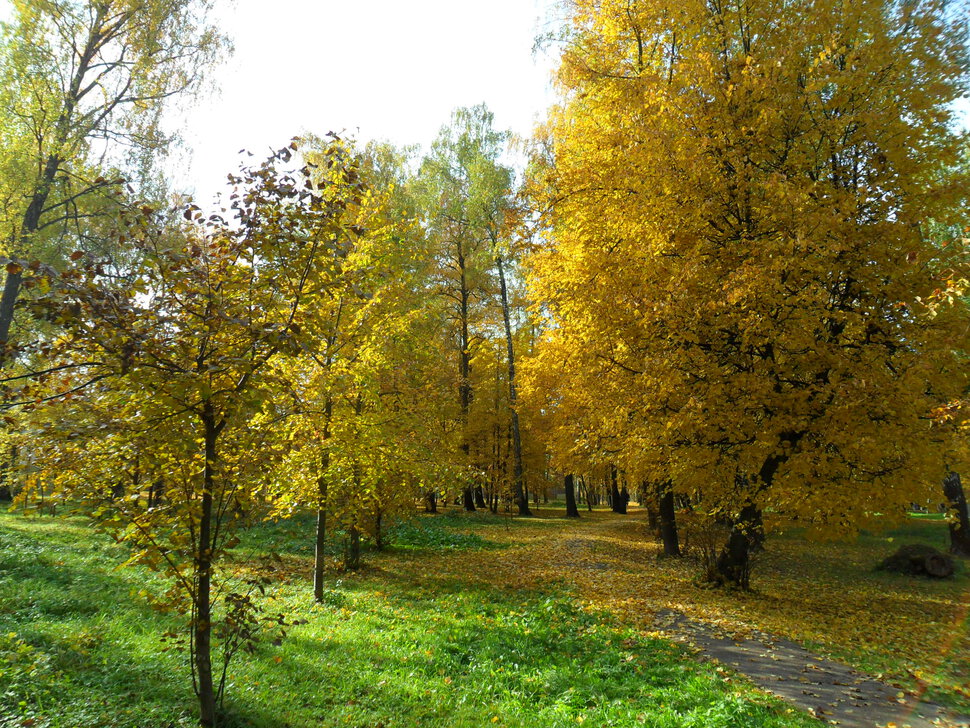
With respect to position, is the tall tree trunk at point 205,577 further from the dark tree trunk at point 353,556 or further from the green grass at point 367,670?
the dark tree trunk at point 353,556

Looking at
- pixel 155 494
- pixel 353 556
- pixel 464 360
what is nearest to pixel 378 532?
pixel 353 556

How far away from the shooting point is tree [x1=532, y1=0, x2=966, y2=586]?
23.2 feet

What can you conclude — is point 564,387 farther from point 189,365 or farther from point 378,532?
point 189,365

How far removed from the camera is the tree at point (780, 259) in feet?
23.2

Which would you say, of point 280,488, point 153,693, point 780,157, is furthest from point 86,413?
point 780,157

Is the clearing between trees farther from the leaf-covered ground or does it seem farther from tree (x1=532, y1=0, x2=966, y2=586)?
tree (x1=532, y1=0, x2=966, y2=586)

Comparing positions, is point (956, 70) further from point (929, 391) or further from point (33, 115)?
point (33, 115)

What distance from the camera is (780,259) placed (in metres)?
6.79

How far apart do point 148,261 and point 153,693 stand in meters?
3.79

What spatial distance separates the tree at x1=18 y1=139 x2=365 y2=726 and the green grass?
3.27 feet

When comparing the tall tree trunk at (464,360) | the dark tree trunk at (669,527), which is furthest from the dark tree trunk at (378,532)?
the tall tree trunk at (464,360)

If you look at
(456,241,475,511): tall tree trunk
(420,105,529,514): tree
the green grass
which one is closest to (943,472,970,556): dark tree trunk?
the green grass

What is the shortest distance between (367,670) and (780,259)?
22.7 ft

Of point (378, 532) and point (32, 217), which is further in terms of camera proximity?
point (378, 532)
